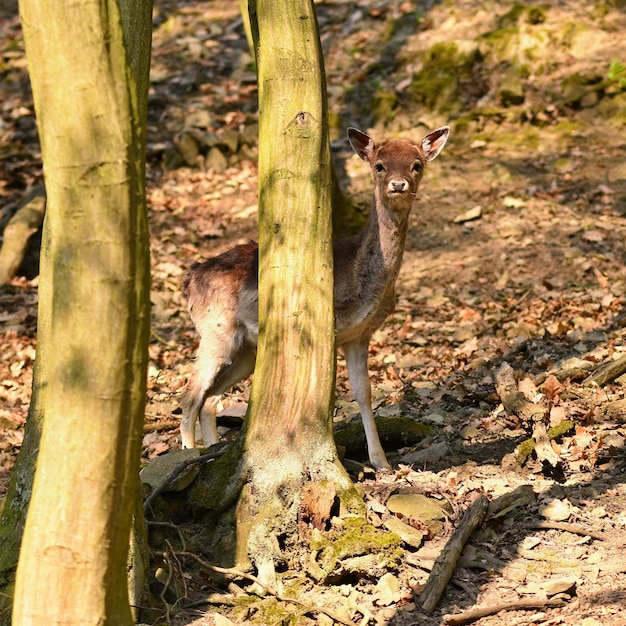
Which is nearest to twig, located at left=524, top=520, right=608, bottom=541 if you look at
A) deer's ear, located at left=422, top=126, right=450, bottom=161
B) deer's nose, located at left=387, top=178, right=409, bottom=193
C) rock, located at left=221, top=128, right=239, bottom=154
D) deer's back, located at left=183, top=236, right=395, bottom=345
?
deer's back, located at left=183, top=236, right=395, bottom=345

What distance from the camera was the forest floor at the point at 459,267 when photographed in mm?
5352

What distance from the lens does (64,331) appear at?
3244 millimetres

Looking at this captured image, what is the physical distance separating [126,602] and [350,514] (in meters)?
2.13

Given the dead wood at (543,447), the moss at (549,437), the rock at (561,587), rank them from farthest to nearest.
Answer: the moss at (549,437) → the dead wood at (543,447) → the rock at (561,587)

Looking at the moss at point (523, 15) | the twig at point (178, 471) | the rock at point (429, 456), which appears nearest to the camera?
the twig at point (178, 471)

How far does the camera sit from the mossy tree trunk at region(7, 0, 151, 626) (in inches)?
127

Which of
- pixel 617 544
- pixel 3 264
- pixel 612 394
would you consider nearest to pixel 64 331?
pixel 617 544

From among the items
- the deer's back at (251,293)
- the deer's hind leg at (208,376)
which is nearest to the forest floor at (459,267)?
the deer's hind leg at (208,376)

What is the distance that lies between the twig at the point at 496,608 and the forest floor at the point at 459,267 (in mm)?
17

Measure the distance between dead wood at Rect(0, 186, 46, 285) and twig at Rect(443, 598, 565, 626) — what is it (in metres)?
9.06

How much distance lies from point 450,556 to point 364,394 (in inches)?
88.9

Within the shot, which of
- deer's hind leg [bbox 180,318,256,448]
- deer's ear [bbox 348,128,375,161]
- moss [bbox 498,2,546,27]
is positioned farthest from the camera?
moss [bbox 498,2,546,27]

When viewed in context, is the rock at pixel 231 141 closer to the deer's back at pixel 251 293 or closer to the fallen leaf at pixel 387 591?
the deer's back at pixel 251 293

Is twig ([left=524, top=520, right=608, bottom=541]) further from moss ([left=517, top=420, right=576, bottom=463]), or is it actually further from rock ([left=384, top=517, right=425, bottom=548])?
moss ([left=517, top=420, right=576, bottom=463])
